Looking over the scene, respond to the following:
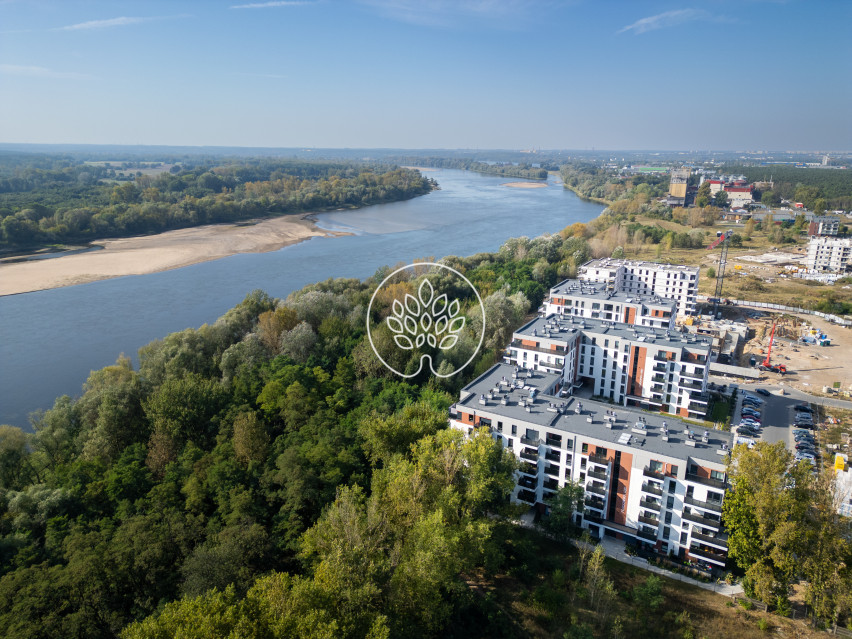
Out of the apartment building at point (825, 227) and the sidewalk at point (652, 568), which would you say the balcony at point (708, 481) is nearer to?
the sidewalk at point (652, 568)

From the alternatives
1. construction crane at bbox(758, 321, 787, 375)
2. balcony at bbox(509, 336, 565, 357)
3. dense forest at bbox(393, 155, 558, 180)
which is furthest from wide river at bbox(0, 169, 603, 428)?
dense forest at bbox(393, 155, 558, 180)

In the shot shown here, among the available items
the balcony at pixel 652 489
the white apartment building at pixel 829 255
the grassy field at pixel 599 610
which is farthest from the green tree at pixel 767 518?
the white apartment building at pixel 829 255

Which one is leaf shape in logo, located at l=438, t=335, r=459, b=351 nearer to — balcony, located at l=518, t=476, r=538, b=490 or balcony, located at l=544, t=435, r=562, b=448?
balcony, located at l=518, t=476, r=538, b=490

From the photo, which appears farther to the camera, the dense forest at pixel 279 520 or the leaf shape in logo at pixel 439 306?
the leaf shape in logo at pixel 439 306

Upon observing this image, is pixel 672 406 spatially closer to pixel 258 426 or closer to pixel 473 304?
pixel 473 304

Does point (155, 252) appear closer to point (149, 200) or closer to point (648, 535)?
point (149, 200)
